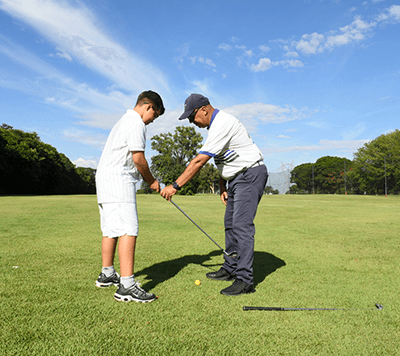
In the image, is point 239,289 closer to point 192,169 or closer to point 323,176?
point 192,169

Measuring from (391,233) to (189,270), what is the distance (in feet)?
22.5

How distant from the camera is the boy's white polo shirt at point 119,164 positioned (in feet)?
11.1

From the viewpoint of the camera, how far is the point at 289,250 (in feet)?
20.5

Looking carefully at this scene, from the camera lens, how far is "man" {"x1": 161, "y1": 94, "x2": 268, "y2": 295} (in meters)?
3.71

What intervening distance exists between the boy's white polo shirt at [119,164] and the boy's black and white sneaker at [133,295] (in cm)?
93

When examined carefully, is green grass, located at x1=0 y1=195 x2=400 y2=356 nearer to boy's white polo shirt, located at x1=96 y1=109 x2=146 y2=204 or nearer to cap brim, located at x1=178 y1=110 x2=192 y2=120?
boy's white polo shirt, located at x1=96 y1=109 x2=146 y2=204

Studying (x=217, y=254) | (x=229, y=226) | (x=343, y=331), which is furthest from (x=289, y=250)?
(x=343, y=331)

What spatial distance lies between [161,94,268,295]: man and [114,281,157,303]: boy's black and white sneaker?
1070 mm

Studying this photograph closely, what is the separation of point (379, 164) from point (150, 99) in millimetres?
72011

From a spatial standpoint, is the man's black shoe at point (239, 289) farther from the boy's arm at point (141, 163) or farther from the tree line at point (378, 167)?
the tree line at point (378, 167)

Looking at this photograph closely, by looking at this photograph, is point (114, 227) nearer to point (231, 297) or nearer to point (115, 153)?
point (115, 153)

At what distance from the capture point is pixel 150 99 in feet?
11.7

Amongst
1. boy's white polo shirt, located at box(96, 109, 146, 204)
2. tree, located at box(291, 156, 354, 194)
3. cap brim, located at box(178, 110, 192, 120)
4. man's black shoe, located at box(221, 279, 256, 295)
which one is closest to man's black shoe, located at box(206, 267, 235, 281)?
man's black shoe, located at box(221, 279, 256, 295)

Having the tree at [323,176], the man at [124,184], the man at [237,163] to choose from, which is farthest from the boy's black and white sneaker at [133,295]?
the tree at [323,176]
